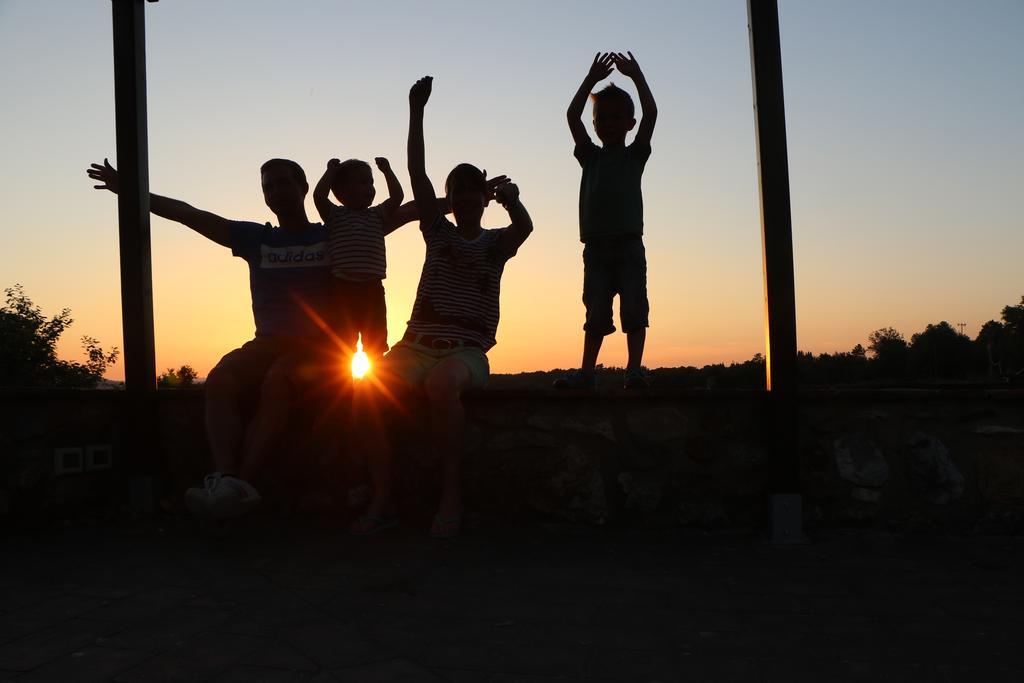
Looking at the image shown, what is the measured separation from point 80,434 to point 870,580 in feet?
9.97

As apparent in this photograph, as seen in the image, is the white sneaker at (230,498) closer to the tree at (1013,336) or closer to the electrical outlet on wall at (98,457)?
the electrical outlet on wall at (98,457)

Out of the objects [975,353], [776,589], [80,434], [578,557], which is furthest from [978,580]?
[975,353]

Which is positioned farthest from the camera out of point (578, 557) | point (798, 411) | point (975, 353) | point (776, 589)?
point (975, 353)

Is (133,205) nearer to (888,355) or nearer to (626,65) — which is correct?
(626,65)

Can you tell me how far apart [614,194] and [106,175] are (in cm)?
215

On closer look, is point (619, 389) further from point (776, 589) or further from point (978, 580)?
point (978, 580)

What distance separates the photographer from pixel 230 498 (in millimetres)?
2545

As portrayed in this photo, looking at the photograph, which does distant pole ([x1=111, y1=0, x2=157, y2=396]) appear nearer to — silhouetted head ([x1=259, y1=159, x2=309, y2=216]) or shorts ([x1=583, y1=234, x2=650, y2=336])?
silhouetted head ([x1=259, y1=159, x2=309, y2=216])

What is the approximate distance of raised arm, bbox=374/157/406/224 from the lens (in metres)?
3.21

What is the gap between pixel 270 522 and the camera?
3080mm

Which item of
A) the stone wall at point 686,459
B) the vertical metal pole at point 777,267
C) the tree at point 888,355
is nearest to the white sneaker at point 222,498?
the stone wall at point 686,459

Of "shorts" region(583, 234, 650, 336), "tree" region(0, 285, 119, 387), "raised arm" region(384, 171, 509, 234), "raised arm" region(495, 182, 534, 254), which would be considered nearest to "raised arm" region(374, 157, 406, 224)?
"raised arm" region(384, 171, 509, 234)

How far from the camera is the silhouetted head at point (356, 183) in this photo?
320cm

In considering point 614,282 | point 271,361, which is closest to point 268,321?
point 271,361
